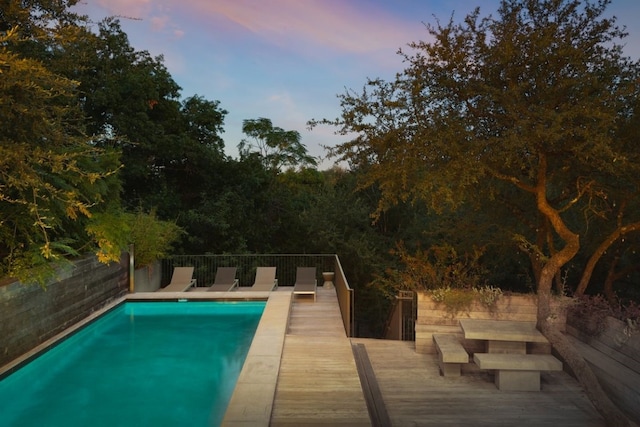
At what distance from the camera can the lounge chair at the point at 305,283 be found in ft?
35.5

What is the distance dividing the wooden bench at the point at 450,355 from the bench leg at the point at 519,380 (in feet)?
1.48

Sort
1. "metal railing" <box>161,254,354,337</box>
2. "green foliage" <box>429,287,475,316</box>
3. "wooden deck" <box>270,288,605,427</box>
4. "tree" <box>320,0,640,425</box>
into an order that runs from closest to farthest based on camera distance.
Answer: "wooden deck" <box>270,288,605,427</box>, "tree" <box>320,0,640,425</box>, "green foliage" <box>429,287,475,316</box>, "metal railing" <box>161,254,354,337</box>

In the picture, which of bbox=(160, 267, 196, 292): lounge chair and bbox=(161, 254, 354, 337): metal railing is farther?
bbox=(161, 254, 354, 337): metal railing

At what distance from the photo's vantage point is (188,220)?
1677 centimetres

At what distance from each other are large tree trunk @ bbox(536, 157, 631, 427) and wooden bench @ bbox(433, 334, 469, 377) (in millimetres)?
1204

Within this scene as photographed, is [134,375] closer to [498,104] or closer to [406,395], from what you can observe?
[406,395]

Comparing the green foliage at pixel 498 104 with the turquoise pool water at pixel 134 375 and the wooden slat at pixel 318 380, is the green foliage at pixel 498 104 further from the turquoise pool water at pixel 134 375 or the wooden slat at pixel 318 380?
the turquoise pool water at pixel 134 375

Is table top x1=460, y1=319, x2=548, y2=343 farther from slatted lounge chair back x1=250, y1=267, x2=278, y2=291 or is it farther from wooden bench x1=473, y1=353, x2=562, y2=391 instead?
slatted lounge chair back x1=250, y1=267, x2=278, y2=291

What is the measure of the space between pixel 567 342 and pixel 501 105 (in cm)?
342

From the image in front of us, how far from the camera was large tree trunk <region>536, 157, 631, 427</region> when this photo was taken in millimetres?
4617

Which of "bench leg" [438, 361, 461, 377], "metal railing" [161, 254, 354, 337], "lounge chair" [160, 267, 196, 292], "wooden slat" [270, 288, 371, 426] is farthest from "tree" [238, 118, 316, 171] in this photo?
"bench leg" [438, 361, 461, 377]

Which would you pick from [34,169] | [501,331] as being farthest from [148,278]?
[501,331]

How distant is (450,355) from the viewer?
570cm

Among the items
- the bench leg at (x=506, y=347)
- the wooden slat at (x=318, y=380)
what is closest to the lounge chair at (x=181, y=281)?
the wooden slat at (x=318, y=380)
